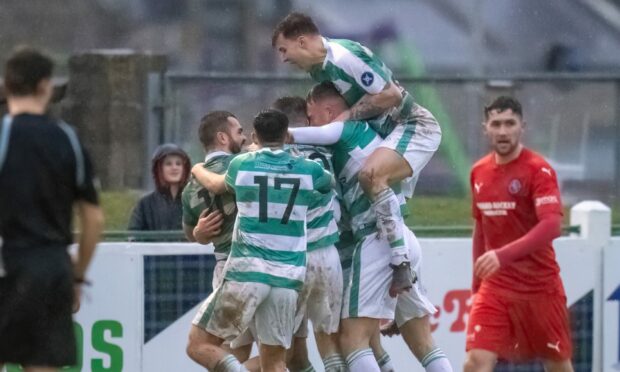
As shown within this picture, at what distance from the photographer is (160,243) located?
1148 cm

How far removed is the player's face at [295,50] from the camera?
937 centimetres

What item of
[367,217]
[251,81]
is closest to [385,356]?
[367,217]

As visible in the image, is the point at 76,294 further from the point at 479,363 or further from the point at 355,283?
the point at 479,363

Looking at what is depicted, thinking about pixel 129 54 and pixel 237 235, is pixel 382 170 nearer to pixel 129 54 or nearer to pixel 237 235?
pixel 237 235

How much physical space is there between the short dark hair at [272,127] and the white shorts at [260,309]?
0.79 metres

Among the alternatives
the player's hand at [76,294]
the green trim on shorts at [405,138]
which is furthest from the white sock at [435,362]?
the player's hand at [76,294]

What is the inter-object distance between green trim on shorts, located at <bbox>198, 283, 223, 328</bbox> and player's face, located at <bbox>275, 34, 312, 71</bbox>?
1318 millimetres

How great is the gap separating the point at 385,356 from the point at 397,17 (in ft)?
32.1

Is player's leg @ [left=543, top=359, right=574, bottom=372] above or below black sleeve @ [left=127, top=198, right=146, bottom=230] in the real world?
below

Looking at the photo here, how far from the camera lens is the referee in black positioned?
7613 mm

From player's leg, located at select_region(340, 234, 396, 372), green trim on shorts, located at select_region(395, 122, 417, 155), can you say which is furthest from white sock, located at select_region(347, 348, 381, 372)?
green trim on shorts, located at select_region(395, 122, 417, 155)

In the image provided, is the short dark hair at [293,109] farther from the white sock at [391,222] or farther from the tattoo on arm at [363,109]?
the white sock at [391,222]

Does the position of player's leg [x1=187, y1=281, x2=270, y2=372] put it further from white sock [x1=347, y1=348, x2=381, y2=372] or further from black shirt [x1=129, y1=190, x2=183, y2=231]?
black shirt [x1=129, y1=190, x2=183, y2=231]

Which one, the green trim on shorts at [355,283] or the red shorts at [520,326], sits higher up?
the green trim on shorts at [355,283]
